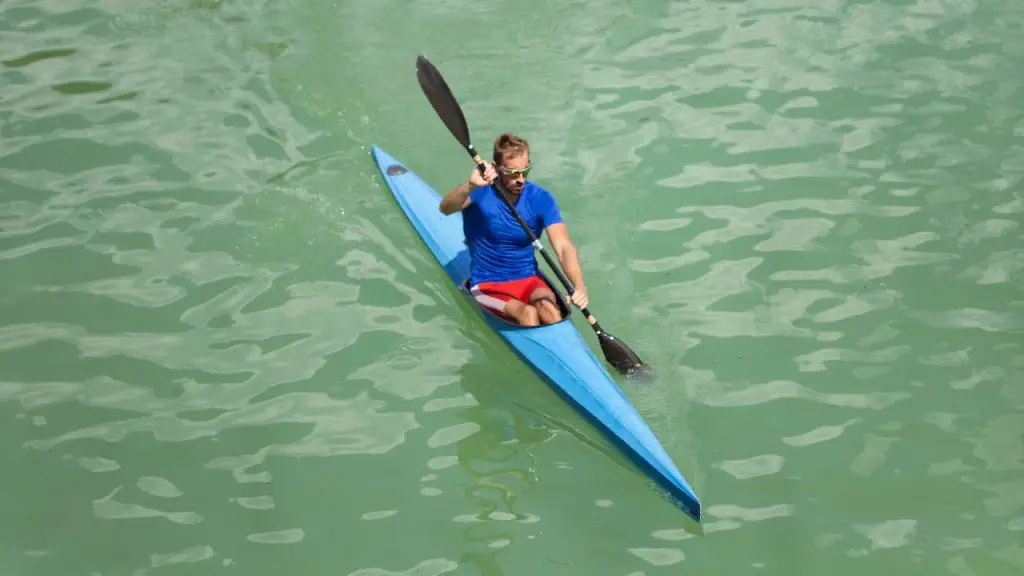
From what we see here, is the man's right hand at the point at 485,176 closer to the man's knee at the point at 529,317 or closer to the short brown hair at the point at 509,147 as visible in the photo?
the short brown hair at the point at 509,147

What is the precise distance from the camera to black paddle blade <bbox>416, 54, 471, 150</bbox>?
6816 millimetres

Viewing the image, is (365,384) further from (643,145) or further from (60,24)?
(60,24)

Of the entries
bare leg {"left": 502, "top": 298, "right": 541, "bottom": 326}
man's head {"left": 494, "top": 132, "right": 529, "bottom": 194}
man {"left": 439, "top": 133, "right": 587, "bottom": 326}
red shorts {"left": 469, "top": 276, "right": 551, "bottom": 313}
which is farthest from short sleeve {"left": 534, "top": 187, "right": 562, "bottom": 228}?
bare leg {"left": 502, "top": 298, "right": 541, "bottom": 326}

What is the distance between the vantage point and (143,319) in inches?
257

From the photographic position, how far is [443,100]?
22.6 feet

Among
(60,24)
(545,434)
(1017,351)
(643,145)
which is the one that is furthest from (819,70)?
(60,24)

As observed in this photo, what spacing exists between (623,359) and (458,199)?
1504 millimetres

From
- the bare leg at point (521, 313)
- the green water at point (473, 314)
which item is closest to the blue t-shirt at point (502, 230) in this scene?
the bare leg at point (521, 313)

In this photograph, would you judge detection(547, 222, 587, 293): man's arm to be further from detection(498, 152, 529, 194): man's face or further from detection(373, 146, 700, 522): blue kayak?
detection(498, 152, 529, 194): man's face

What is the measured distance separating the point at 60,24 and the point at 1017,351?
923 cm

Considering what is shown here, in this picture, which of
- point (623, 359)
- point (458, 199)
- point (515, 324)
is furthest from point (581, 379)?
point (458, 199)

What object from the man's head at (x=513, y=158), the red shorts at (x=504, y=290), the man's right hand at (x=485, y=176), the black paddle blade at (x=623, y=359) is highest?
the man's head at (x=513, y=158)

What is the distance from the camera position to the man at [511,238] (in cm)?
602

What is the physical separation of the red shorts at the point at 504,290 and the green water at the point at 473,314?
0.25m
